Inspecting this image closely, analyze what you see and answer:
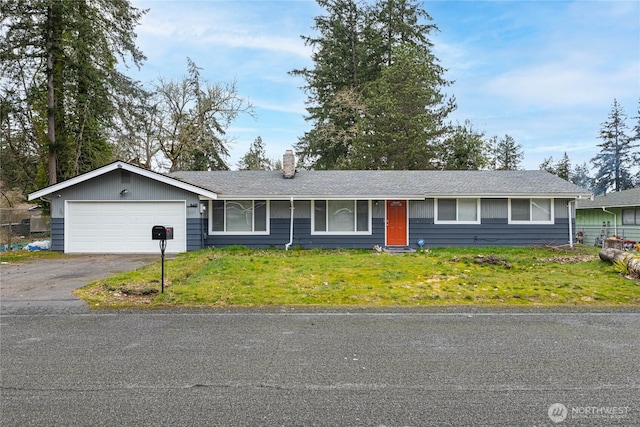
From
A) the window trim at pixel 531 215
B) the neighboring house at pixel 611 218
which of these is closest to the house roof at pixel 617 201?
the neighboring house at pixel 611 218

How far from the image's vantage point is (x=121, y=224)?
47.4 feet

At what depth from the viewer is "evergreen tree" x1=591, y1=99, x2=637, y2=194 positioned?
45.8m

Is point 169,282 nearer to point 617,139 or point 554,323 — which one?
point 554,323

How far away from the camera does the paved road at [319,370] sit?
2.96 metres

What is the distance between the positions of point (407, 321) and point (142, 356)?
3513 mm

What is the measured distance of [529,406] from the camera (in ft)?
10.0

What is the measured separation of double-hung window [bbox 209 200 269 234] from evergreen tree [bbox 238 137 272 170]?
30814 millimetres

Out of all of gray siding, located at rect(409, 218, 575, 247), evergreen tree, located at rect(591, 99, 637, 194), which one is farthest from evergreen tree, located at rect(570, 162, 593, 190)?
gray siding, located at rect(409, 218, 575, 247)

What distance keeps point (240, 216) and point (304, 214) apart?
2.51 meters

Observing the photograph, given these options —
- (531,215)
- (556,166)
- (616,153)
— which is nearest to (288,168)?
(531,215)

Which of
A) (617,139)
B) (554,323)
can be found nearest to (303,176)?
(554,323)

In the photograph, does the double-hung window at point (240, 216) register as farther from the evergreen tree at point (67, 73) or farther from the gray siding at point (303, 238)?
the evergreen tree at point (67, 73)

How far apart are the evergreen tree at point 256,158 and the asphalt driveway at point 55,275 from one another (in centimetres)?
3322

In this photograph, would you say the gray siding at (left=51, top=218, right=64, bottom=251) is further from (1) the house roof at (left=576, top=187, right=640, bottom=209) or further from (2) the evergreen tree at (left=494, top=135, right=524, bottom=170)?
(2) the evergreen tree at (left=494, top=135, right=524, bottom=170)
